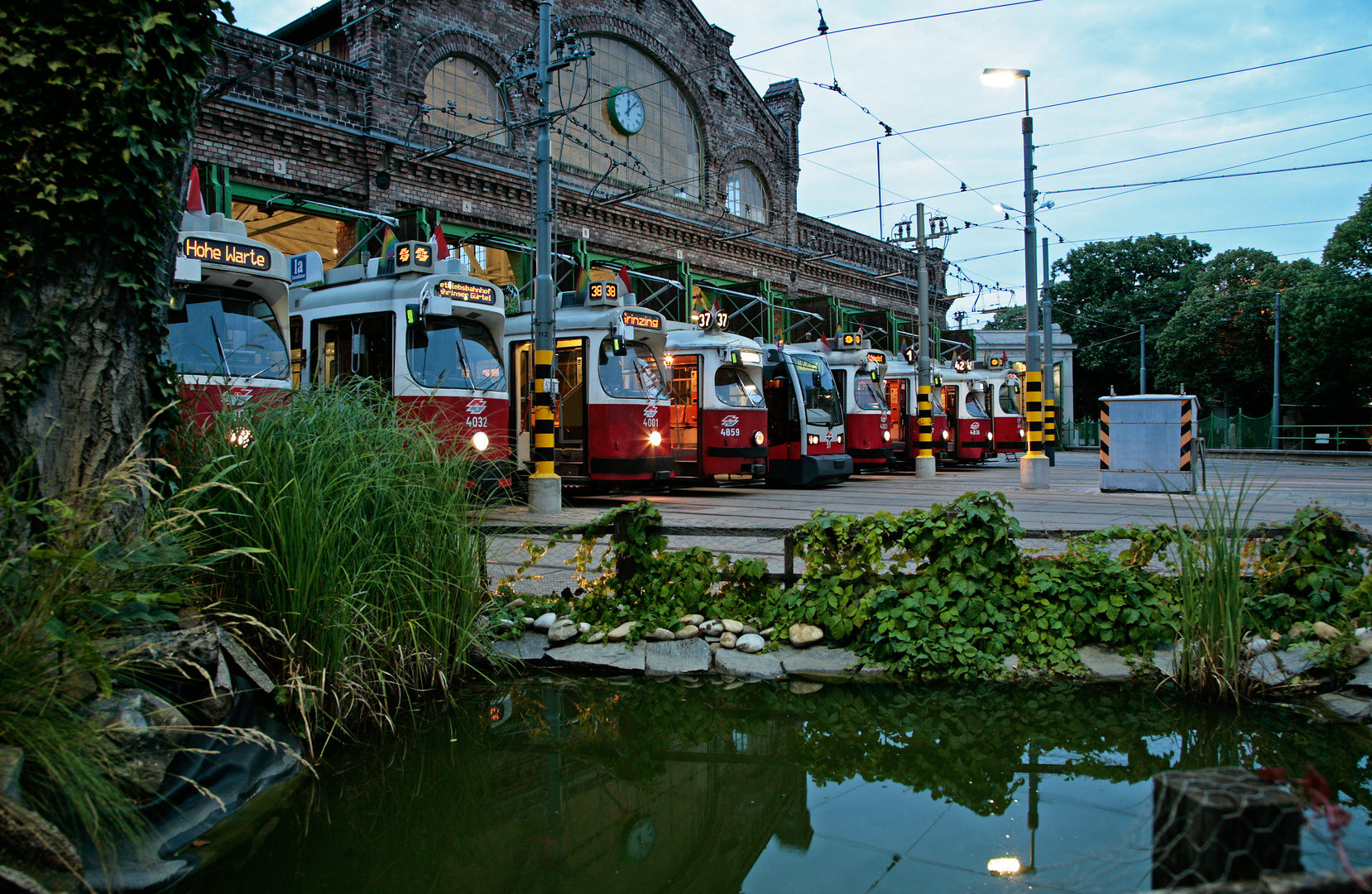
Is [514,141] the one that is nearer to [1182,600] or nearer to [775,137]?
[775,137]

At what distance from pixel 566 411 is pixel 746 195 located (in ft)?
64.2

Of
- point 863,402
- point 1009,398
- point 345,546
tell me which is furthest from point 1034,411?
point 345,546

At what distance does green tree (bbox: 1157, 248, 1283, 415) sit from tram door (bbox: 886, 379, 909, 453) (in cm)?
3027

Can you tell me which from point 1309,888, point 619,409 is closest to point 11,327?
point 1309,888

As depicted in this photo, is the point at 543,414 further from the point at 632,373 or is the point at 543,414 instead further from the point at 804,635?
the point at 804,635

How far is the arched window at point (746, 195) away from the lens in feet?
102

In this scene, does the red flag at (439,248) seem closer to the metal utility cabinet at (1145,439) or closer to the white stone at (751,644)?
the white stone at (751,644)

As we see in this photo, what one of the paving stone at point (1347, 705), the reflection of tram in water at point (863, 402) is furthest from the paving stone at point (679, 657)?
the reflection of tram in water at point (863, 402)

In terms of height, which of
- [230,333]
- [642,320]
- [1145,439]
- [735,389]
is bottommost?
[1145,439]

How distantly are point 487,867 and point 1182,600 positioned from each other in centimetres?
366

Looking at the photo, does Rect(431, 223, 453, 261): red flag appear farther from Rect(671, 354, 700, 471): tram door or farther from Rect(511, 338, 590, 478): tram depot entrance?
Rect(671, 354, 700, 471): tram door

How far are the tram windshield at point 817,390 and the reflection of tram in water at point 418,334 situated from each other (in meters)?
7.72

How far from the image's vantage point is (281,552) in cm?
418

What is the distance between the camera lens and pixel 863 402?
73.7 ft
